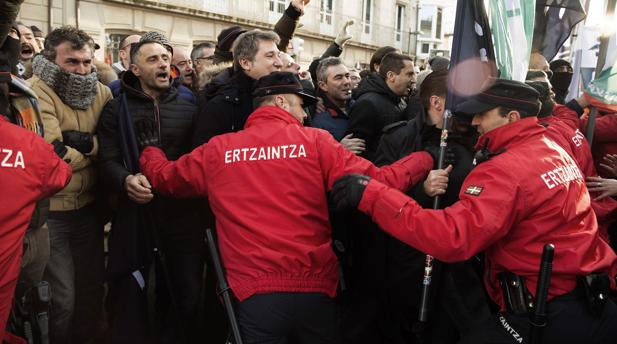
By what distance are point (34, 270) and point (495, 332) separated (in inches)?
94.7

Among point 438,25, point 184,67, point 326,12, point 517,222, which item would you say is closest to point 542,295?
point 517,222

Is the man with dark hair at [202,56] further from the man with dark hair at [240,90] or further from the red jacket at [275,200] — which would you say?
the red jacket at [275,200]

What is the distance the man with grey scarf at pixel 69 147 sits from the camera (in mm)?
3305

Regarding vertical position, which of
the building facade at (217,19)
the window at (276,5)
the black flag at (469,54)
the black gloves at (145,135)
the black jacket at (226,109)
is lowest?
the black gloves at (145,135)

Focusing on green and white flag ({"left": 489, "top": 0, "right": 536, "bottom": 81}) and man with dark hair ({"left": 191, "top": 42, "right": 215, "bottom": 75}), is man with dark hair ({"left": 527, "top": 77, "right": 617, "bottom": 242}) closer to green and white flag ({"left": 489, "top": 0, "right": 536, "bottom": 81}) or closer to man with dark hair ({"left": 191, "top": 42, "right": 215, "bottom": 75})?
green and white flag ({"left": 489, "top": 0, "right": 536, "bottom": 81})

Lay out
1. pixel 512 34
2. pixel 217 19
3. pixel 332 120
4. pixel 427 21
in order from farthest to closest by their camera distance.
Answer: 1. pixel 427 21
2. pixel 217 19
3. pixel 332 120
4. pixel 512 34

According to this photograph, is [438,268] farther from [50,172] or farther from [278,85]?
[50,172]

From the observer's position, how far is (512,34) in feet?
9.62

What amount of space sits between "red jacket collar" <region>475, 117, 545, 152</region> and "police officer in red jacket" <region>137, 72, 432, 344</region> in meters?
0.63

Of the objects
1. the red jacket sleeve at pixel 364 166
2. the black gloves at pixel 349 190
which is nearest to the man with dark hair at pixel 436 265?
the red jacket sleeve at pixel 364 166

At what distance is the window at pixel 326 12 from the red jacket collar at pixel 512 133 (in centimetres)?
2204

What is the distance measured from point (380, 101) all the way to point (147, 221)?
2128 millimetres

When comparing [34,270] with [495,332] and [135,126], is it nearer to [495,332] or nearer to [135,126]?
[135,126]

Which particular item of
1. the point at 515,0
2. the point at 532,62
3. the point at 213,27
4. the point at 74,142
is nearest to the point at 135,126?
the point at 74,142
